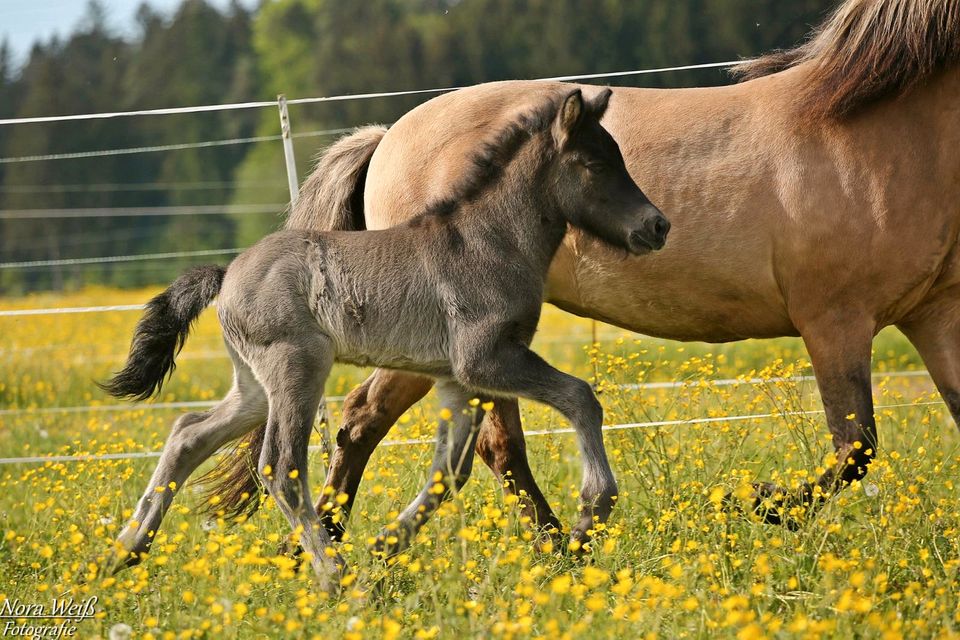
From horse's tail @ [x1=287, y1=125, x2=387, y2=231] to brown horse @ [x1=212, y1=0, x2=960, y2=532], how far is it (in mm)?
200

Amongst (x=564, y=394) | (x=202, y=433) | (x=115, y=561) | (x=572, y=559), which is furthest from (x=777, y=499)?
(x=115, y=561)

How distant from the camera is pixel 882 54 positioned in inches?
182

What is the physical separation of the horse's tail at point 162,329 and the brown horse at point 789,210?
3.35ft

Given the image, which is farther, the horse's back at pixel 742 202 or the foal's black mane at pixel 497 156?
the horse's back at pixel 742 202

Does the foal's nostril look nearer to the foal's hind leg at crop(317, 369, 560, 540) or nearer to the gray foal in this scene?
the gray foal

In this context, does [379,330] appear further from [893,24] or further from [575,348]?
[575,348]

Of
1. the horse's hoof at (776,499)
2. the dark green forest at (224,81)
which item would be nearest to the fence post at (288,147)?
the horse's hoof at (776,499)

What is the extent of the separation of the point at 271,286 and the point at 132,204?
118 feet

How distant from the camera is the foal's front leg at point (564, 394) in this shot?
381 cm

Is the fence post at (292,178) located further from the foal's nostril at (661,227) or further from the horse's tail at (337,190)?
the foal's nostril at (661,227)

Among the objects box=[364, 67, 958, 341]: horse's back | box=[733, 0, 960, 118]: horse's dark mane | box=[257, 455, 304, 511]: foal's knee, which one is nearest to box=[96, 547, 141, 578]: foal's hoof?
box=[257, 455, 304, 511]: foal's knee

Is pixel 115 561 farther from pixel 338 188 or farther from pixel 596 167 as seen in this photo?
pixel 338 188

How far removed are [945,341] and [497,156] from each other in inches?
80.5

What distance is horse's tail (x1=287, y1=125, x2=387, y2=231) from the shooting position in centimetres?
535
